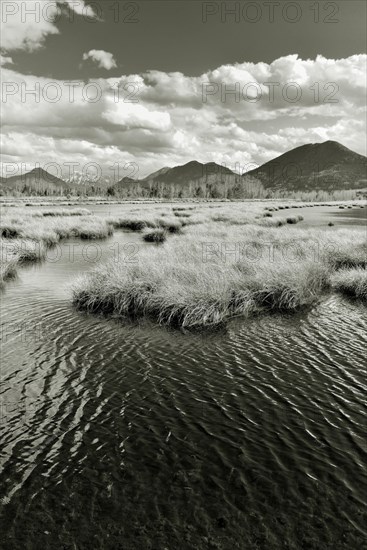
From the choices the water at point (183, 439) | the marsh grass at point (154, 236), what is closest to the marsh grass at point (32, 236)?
the marsh grass at point (154, 236)

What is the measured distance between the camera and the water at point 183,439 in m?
5.42

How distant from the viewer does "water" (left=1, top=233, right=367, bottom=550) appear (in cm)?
542

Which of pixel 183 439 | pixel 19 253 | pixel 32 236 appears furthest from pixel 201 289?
pixel 32 236

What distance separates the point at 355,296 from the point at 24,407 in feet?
47.6

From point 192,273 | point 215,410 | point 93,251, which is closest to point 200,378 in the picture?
point 215,410

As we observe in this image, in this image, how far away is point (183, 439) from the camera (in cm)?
734

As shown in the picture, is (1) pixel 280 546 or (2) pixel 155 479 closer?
(1) pixel 280 546

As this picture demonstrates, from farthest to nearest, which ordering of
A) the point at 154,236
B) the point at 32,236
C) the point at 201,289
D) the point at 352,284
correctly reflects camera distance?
the point at 154,236, the point at 32,236, the point at 352,284, the point at 201,289

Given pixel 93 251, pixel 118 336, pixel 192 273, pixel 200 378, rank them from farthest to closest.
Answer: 1. pixel 93 251
2. pixel 192 273
3. pixel 118 336
4. pixel 200 378

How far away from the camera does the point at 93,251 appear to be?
2970cm

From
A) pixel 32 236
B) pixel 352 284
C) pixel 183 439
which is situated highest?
pixel 32 236

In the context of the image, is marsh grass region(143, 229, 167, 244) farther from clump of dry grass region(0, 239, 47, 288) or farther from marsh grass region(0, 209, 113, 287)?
A: clump of dry grass region(0, 239, 47, 288)

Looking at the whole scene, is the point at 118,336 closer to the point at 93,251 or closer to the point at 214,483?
the point at 214,483

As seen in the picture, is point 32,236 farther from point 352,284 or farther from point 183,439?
point 183,439
